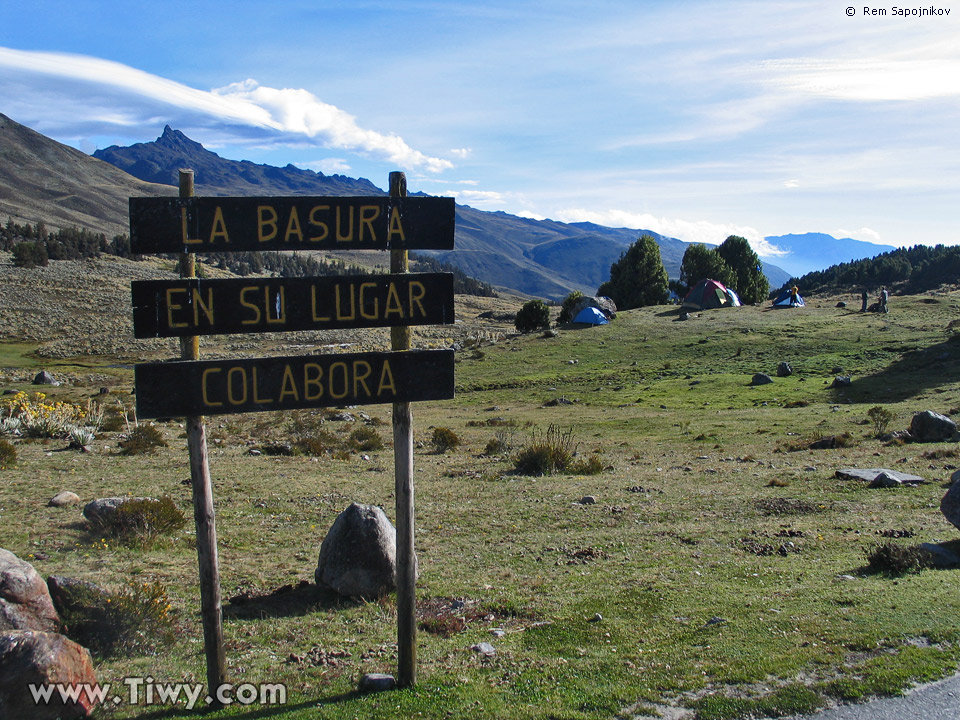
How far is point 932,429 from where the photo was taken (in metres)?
19.2

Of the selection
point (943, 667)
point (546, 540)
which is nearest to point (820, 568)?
point (943, 667)

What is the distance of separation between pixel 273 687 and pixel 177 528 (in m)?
6.32

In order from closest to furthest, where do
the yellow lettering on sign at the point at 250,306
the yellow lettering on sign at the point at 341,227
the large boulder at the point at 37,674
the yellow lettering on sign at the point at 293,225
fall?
the large boulder at the point at 37,674
the yellow lettering on sign at the point at 250,306
the yellow lettering on sign at the point at 293,225
the yellow lettering on sign at the point at 341,227

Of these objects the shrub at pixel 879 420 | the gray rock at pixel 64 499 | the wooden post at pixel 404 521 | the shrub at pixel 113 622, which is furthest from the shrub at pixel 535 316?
the wooden post at pixel 404 521

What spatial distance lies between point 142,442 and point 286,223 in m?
16.1

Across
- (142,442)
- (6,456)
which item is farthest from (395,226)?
(142,442)

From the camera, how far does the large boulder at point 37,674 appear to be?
5.21 m

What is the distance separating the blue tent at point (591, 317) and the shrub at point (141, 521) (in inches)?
2079

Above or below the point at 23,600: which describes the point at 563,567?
below

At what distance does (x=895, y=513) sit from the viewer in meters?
12.0

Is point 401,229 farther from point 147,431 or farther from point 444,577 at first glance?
point 147,431

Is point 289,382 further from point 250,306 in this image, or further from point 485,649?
point 485,649

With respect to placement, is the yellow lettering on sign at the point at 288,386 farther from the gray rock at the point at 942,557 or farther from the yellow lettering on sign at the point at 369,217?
the gray rock at the point at 942,557

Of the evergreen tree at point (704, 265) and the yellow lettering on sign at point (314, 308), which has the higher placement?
the evergreen tree at point (704, 265)
